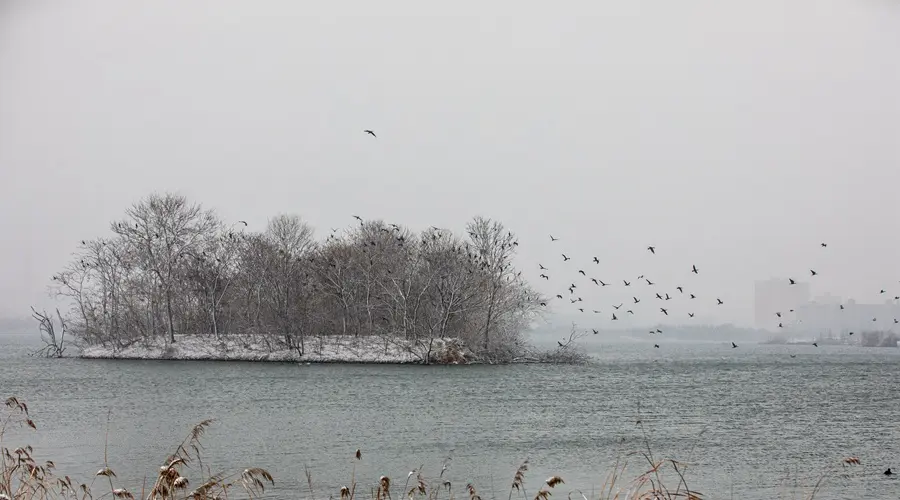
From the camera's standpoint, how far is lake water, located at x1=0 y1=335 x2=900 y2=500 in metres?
21.4

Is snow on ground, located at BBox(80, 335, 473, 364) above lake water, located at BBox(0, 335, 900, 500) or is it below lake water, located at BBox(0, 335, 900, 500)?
above

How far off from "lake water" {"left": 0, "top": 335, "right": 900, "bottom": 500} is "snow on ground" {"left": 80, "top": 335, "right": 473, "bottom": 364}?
25.8 feet

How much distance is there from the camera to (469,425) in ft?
103

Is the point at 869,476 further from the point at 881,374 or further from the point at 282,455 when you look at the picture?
the point at 881,374

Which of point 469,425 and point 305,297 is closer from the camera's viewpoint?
point 469,425

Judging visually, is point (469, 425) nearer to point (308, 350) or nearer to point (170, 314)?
point (308, 350)

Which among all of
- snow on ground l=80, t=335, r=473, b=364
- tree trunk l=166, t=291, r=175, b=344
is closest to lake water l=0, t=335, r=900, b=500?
snow on ground l=80, t=335, r=473, b=364

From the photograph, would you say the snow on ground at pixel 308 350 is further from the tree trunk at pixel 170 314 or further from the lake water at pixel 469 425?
the lake water at pixel 469 425

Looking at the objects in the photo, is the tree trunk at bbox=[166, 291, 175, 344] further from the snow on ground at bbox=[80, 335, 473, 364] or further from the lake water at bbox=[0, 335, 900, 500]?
the lake water at bbox=[0, 335, 900, 500]

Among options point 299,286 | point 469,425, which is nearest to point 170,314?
point 299,286

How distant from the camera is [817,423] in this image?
1346 inches

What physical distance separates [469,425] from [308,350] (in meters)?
41.1

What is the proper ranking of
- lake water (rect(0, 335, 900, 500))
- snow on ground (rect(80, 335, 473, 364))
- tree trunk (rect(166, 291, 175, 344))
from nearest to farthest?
lake water (rect(0, 335, 900, 500)) → snow on ground (rect(80, 335, 473, 364)) → tree trunk (rect(166, 291, 175, 344))

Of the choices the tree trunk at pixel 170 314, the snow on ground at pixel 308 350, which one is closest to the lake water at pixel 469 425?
the snow on ground at pixel 308 350
